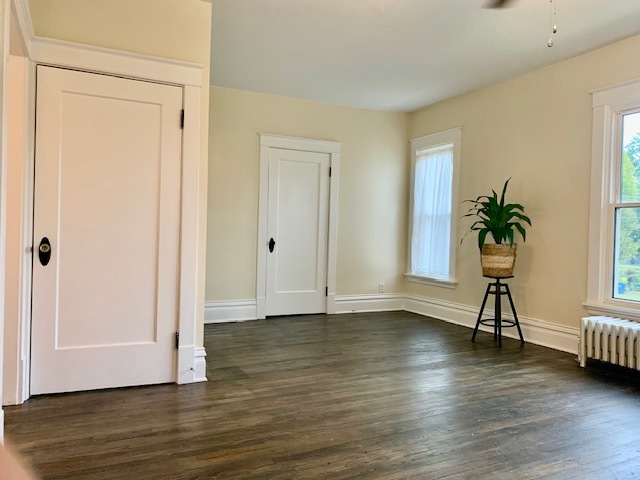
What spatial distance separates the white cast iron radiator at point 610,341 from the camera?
3314mm

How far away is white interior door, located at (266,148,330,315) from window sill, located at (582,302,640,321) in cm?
301

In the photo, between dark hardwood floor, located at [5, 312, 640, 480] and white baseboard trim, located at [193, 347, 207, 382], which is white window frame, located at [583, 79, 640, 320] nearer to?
dark hardwood floor, located at [5, 312, 640, 480]

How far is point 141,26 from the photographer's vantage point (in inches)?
116

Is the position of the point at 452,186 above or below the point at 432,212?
above

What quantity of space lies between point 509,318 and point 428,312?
128 cm

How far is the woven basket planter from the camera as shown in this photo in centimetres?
429

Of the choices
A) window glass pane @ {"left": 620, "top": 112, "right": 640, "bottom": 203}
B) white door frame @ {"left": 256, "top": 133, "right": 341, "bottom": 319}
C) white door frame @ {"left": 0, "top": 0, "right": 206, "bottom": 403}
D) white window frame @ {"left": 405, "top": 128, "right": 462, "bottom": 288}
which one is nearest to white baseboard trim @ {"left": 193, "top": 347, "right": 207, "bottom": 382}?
white door frame @ {"left": 0, "top": 0, "right": 206, "bottom": 403}

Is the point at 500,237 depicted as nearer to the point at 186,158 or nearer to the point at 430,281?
the point at 430,281

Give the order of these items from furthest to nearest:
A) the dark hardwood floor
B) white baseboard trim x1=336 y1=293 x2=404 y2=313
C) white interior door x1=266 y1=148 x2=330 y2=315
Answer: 1. white baseboard trim x1=336 y1=293 x2=404 y2=313
2. white interior door x1=266 y1=148 x2=330 y2=315
3. the dark hardwood floor

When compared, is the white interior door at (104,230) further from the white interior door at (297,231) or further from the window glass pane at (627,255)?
the window glass pane at (627,255)

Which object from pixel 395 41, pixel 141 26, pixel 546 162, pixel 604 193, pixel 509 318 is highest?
pixel 395 41

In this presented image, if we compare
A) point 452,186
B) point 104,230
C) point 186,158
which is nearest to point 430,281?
point 452,186

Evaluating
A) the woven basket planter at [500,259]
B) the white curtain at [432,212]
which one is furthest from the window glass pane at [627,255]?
the white curtain at [432,212]

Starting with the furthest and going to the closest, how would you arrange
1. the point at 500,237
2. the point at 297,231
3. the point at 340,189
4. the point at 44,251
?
the point at 340,189, the point at 297,231, the point at 500,237, the point at 44,251
